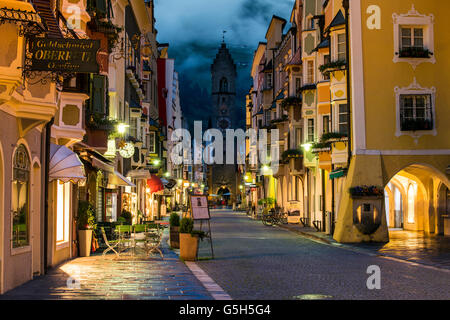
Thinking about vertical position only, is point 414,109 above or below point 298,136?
below

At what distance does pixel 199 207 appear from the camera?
2198 centimetres

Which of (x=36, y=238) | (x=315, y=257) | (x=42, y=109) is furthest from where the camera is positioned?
(x=315, y=257)

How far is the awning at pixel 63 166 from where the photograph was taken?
16781mm

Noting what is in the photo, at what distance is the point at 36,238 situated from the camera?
1535cm

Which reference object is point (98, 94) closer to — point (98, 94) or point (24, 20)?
point (98, 94)

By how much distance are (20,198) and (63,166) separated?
3241 millimetres

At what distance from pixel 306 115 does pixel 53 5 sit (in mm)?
25150

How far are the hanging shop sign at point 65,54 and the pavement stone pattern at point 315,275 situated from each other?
5.21m

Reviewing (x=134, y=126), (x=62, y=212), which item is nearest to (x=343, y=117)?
(x=134, y=126)

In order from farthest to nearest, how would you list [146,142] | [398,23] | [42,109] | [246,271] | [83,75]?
[146,142], [398,23], [83,75], [246,271], [42,109]

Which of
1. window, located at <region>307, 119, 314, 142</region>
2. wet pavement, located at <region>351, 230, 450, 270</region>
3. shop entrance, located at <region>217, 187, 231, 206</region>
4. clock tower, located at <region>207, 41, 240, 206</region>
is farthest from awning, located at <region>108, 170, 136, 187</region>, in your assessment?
shop entrance, located at <region>217, 187, 231, 206</region>

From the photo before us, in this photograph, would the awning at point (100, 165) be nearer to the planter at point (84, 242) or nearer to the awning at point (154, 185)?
the planter at point (84, 242)

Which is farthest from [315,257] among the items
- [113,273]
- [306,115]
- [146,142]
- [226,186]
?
[226,186]

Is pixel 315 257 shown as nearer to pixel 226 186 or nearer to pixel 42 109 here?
pixel 42 109
